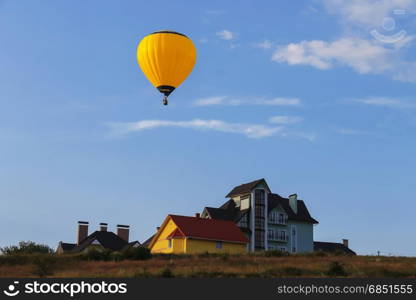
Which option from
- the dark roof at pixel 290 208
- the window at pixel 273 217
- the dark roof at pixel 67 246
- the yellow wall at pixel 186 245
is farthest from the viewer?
the dark roof at pixel 290 208

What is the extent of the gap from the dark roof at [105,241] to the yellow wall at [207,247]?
2324 centimetres

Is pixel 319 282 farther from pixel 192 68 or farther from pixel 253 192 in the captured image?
pixel 253 192

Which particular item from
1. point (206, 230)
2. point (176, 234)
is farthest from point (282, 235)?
point (176, 234)

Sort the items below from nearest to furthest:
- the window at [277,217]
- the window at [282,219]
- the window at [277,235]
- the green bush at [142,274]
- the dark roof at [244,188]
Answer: the green bush at [142,274]
the dark roof at [244,188]
the window at [277,235]
the window at [277,217]
the window at [282,219]

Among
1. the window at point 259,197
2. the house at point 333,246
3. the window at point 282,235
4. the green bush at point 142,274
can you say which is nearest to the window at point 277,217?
the window at point 282,235

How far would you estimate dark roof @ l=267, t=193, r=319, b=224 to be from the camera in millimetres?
101250

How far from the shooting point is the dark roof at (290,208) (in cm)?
10125

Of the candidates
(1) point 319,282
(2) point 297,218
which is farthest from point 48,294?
(2) point 297,218

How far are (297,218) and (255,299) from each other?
7809 cm

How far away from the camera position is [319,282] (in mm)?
27703

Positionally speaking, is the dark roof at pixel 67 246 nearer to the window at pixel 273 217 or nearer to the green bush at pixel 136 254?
the window at pixel 273 217

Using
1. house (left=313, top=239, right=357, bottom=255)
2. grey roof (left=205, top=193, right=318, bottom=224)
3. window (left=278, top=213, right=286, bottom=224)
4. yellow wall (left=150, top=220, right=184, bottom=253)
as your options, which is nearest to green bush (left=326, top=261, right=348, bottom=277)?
yellow wall (left=150, top=220, right=184, bottom=253)

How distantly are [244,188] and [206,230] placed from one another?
91.3ft

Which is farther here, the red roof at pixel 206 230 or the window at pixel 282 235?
the window at pixel 282 235
